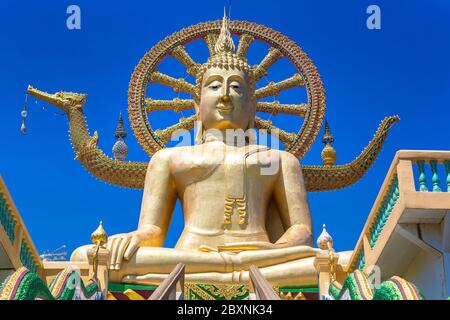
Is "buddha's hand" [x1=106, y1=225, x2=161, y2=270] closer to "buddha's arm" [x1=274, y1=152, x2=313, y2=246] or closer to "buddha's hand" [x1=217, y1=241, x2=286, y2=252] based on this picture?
"buddha's hand" [x1=217, y1=241, x2=286, y2=252]

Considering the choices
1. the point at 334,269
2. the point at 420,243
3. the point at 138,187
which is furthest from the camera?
the point at 138,187

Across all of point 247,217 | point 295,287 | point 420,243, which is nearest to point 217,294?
point 295,287

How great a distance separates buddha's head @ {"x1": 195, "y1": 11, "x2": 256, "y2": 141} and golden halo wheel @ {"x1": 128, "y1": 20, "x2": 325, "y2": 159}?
2.65ft

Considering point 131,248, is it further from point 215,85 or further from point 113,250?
point 215,85

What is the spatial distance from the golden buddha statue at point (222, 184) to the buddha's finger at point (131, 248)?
0.01 metres

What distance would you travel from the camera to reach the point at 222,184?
1111 cm

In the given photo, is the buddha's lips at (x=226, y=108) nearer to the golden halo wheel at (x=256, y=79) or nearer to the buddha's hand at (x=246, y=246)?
the golden halo wheel at (x=256, y=79)

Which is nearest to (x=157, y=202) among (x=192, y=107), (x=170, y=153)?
(x=170, y=153)

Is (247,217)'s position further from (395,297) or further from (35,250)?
(395,297)

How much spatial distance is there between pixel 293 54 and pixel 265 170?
2574 mm

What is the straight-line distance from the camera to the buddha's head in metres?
11.7

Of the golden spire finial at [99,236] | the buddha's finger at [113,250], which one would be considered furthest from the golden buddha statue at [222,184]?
the golden spire finial at [99,236]

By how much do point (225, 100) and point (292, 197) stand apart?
1.61 meters

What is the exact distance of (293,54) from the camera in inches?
516
